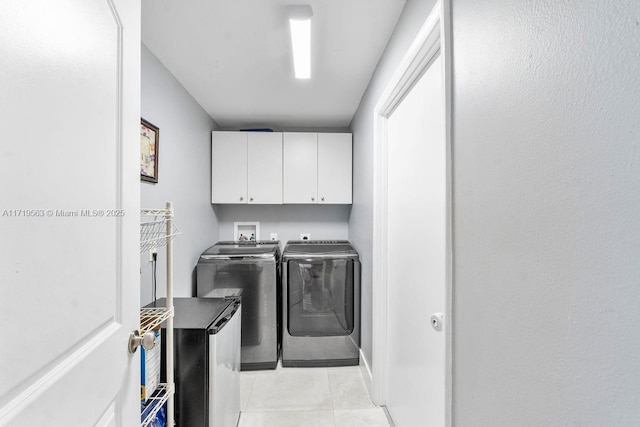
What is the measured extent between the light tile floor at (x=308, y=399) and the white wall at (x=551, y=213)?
135 cm

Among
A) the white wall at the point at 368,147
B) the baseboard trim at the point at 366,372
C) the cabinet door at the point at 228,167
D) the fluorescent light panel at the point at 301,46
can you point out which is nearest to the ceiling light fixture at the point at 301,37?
the fluorescent light panel at the point at 301,46

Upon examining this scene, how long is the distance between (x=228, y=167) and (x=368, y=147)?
60.4 inches

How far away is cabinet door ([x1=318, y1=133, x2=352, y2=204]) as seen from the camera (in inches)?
114

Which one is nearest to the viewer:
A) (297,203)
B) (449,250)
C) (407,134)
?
(449,250)

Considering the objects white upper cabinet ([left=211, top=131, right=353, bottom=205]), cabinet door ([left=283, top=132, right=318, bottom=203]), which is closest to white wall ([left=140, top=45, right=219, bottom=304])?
white upper cabinet ([left=211, top=131, right=353, bottom=205])

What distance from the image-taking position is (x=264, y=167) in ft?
9.39

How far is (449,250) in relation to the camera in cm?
84

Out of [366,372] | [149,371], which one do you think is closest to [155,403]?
[149,371]

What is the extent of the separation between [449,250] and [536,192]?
352mm

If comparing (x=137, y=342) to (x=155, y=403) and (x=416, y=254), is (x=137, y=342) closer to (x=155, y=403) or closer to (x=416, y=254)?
(x=155, y=403)

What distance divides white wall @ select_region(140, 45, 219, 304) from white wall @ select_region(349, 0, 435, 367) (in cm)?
147

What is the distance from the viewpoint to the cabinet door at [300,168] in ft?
9.43

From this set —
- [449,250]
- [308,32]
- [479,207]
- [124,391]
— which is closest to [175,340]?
[124,391]

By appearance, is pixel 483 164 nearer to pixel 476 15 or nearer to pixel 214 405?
pixel 476 15
